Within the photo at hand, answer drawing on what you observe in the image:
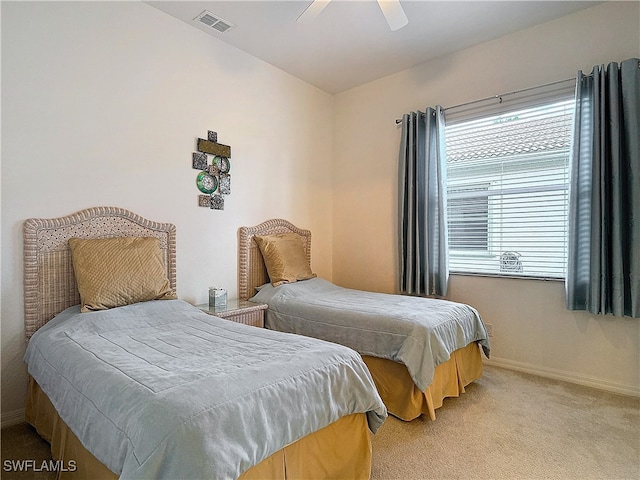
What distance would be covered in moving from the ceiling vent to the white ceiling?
43mm

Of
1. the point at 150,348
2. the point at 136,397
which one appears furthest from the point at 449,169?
the point at 136,397

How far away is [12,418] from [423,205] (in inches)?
133

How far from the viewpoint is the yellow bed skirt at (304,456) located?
4.16ft

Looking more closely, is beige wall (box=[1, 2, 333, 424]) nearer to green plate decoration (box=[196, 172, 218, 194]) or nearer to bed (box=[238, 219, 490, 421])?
green plate decoration (box=[196, 172, 218, 194])

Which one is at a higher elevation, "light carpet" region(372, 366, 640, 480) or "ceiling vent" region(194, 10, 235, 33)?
"ceiling vent" region(194, 10, 235, 33)

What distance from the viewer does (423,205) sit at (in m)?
3.42

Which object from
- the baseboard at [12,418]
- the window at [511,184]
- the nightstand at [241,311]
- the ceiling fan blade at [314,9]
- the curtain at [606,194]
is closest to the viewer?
the baseboard at [12,418]

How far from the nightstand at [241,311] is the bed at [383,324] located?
3.6 inches

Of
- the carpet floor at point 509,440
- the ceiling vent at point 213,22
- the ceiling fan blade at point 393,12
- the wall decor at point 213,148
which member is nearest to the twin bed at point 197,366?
the carpet floor at point 509,440

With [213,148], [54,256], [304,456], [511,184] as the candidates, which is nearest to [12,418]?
[54,256]

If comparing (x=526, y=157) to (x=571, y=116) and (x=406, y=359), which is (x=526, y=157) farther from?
(x=406, y=359)

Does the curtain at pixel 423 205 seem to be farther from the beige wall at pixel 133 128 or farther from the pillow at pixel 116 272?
the pillow at pixel 116 272

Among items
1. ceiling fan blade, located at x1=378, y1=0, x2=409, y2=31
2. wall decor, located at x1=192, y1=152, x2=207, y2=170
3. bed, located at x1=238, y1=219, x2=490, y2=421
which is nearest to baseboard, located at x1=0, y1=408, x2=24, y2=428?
bed, located at x1=238, y1=219, x2=490, y2=421

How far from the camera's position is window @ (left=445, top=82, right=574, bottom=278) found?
9.34 ft
